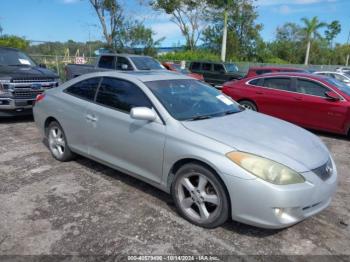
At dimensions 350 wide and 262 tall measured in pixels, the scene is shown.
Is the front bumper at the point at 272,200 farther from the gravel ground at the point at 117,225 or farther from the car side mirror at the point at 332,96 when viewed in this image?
the car side mirror at the point at 332,96

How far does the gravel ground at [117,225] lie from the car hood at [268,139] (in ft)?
2.52

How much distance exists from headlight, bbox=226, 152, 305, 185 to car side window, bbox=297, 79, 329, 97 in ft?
18.2

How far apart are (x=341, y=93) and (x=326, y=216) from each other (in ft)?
15.7

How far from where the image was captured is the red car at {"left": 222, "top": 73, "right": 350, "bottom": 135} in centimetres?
770

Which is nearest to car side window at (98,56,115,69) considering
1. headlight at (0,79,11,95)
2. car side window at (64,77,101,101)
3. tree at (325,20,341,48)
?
headlight at (0,79,11,95)

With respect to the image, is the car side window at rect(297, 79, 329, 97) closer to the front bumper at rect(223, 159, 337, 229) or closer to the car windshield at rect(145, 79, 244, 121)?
the car windshield at rect(145, 79, 244, 121)

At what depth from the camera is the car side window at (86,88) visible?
15.8ft

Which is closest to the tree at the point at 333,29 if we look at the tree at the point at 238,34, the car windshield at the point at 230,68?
the tree at the point at 238,34

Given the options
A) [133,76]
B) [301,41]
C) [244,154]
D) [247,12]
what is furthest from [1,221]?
[301,41]

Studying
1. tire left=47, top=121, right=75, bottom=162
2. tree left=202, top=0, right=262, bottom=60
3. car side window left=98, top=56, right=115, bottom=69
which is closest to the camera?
tire left=47, top=121, right=75, bottom=162

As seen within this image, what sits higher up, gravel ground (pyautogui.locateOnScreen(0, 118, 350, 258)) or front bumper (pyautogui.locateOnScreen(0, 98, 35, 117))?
front bumper (pyautogui.locateOnScreen(0, 98, 35, 117))

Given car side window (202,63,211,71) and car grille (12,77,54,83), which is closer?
car grille (12,77,54,83)

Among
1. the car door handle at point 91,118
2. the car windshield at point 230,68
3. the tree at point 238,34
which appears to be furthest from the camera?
the tree at point 238,34

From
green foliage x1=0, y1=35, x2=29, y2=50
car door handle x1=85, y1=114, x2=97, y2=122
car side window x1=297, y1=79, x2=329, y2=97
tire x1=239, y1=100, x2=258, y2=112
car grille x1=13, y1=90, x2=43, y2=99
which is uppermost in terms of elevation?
green foliage x1=0, y1=35, x2=29, y2=50
